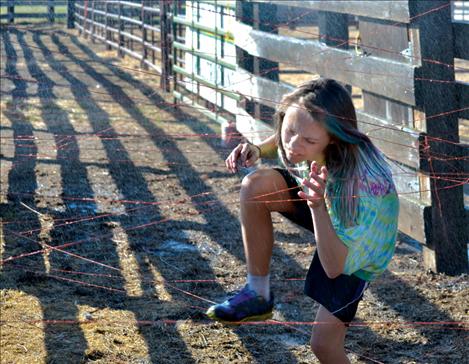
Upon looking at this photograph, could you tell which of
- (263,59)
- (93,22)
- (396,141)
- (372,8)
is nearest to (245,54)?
(263,59)

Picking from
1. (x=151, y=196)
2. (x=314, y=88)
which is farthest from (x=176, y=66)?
(x=314, y=88)

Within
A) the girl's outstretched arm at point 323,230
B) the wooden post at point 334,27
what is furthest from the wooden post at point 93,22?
the girl's outstretched arm at point 323,230

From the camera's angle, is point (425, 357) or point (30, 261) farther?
point (30, 261)

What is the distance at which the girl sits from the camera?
280cm

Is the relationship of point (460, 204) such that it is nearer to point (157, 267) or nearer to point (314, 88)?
point (157, 267)

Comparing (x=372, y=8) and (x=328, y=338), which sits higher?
(x=372, y=8)

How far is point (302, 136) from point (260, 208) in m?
0.39

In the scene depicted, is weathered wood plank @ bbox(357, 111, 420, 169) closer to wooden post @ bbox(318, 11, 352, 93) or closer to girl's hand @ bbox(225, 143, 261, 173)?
wooden post @ bbox(318, 11, 352, 93)

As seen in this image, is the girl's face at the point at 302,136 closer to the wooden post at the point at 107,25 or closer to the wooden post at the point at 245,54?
the wooden post at the point at 245,54

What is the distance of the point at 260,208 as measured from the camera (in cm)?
310

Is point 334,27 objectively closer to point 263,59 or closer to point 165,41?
point 263,59

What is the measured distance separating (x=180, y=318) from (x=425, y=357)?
110 centimetres

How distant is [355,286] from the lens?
295 centimetres

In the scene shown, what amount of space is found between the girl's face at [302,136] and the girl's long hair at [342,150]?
0.06 ft
